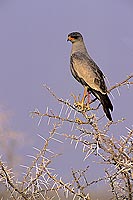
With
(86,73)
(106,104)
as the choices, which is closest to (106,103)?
(106,104)

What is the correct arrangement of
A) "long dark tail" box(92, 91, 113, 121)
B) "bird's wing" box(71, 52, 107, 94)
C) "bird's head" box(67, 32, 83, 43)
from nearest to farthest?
1. "long dark tail" box(92, 91, 113, 121)
2. "bird's wing" box(71, 52, 107, 94)
3. "bird's head" box(67, 32, 83, 43)

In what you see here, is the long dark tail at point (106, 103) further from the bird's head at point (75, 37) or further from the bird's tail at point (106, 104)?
the bird's head at point (75, 37)

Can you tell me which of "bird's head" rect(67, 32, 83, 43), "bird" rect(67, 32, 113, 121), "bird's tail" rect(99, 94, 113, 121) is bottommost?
"bird's tail" rect(99, 94, 113, 121)

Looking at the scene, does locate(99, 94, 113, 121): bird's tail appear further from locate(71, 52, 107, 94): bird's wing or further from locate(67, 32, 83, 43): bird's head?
locate(67, 32, 83, 43): bird's head

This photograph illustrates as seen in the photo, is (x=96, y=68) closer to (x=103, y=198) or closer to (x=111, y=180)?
(x=103, y=198)

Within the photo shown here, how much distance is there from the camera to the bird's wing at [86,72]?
2.05 m

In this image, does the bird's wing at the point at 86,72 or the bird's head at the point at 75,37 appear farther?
the bird's head at the point at 75,37

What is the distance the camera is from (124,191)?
4.22 feet

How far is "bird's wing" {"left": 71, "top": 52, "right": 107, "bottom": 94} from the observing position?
2051 mm

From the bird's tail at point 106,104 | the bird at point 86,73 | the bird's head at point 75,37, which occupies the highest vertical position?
the bird's head at point 75,37

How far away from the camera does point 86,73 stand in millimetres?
2225

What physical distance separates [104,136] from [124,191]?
0.22 m

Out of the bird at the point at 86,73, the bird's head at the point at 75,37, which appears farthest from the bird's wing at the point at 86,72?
the bird's head at the point at 75,37

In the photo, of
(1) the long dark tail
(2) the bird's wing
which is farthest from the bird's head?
(1) the long dark tail
